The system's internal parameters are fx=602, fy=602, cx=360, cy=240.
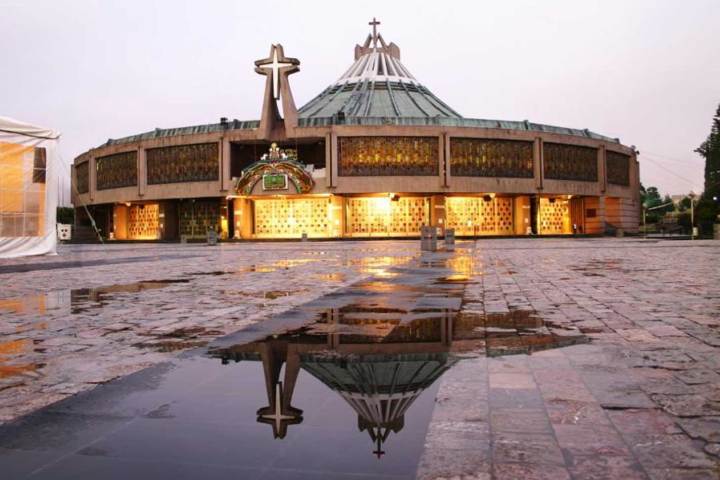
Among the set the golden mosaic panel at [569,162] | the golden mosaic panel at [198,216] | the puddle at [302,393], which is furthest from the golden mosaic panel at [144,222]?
the puddle at [302,393]

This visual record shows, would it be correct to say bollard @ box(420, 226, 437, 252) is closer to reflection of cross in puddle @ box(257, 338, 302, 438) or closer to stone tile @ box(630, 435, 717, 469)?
reflection of cross in puddle @ box(257, 338, 302, 438)

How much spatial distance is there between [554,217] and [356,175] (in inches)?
909

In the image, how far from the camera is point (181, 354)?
17.6ft

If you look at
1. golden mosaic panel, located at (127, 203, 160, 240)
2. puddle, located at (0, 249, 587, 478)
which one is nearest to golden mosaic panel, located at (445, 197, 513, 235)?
golden mosaic panel, located at (127, 203, 160, 240)

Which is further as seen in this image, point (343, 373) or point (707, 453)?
point (343, 373)

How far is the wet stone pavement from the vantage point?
2793 millimetres

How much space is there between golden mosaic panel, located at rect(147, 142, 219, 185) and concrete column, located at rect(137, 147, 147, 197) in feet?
1.19

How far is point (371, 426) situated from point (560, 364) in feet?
7.07

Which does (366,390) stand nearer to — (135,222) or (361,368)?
(361,368)

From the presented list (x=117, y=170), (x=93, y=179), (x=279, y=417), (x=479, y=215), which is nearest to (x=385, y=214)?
(x=479, y=215)

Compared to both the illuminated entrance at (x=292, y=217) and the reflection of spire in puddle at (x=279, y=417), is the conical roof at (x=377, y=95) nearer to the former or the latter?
the illuminated entrance at (x=292, y=217)

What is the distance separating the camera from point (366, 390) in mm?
3924

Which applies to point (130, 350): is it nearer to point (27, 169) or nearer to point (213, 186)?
point (27, 169)

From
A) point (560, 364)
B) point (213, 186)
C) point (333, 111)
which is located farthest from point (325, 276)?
point (333, 111)
